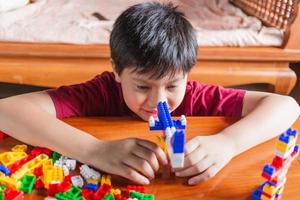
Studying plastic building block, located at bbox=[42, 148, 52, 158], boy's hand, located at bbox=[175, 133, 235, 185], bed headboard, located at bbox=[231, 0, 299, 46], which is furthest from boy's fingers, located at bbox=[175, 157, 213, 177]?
bed headboard, located at bbox=[231, 0, 299, 46]

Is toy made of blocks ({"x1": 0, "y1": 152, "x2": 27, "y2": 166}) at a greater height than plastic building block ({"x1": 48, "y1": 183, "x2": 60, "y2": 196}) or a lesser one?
lesser

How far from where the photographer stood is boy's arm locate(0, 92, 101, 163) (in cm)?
66

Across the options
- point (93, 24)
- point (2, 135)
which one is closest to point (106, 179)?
point (2, 135)

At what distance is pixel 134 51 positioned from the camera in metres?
0.71

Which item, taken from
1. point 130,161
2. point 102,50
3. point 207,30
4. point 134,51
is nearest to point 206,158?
point 130,161

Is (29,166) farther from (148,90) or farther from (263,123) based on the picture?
(263,123)

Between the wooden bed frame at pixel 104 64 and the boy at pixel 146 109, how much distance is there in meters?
0.70

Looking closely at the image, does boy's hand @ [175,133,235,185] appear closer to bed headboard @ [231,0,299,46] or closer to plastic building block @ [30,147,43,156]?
plastic building block @ [30,147,43,156]

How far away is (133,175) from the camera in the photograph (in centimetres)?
60

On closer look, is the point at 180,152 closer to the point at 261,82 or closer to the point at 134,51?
the point at 134,51

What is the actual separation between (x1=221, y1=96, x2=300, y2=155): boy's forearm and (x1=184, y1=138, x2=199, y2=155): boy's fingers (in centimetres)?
8

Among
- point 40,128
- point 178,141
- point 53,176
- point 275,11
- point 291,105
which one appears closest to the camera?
point 178,141

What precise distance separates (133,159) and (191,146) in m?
0.09

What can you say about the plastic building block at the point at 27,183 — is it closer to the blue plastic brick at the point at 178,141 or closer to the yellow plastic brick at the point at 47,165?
the yellow plastic brick at the point at 47,165
